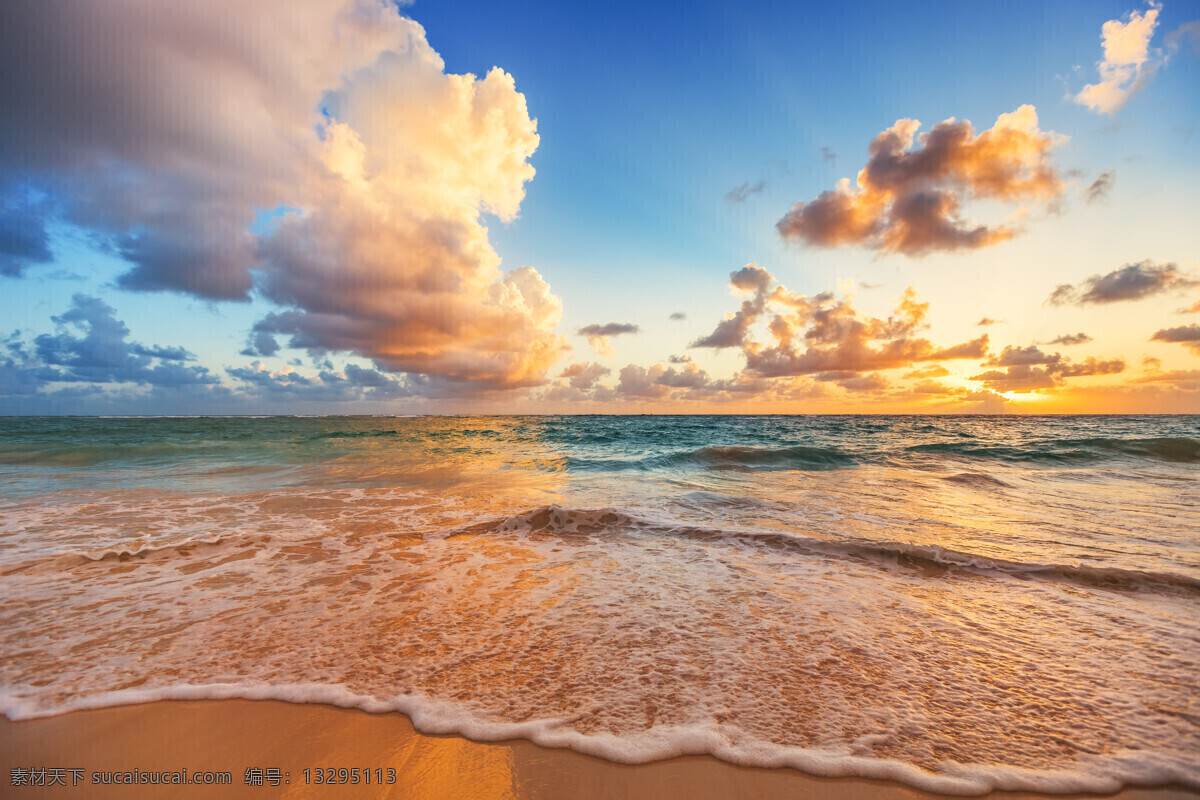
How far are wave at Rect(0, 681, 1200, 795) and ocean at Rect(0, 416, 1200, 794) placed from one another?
0.01 m

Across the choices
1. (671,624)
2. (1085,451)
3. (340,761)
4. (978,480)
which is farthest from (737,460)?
(340,761)

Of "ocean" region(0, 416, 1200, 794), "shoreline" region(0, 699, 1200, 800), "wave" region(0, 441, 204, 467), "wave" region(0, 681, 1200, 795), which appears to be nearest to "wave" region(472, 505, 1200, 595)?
"ocean" region(0, 416, 1200, 794)

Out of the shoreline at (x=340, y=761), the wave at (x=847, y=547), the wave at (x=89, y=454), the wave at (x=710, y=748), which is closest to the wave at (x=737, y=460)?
the wave at (x=847, y=547)

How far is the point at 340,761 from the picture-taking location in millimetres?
2477

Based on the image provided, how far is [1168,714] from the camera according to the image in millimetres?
2762

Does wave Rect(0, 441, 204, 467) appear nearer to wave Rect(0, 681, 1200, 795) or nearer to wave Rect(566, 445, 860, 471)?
wave Rect(566, 445, 860, 471)

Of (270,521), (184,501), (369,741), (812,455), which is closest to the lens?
(369,741)

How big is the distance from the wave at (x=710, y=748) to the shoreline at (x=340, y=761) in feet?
0.12

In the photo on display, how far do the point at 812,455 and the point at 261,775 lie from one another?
20.4 metres

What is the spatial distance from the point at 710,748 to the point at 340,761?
2.00 meters

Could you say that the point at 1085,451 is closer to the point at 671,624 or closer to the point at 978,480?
the point at 978,480

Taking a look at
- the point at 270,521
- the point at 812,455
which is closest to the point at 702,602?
the point at 270,521

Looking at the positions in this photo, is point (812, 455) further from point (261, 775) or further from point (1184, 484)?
point (261, 775)

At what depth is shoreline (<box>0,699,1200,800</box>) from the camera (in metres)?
2.26
